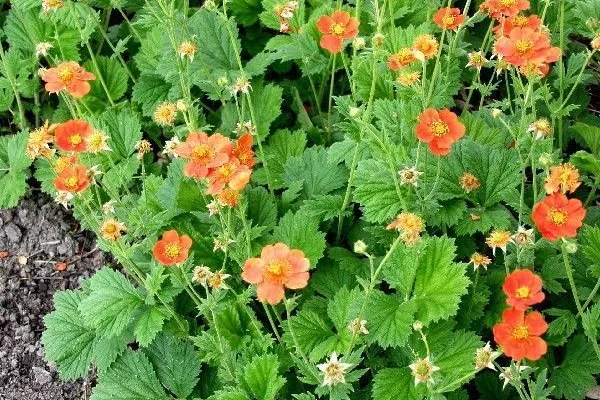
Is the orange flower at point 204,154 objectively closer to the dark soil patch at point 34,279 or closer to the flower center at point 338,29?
the flower center at point 338,29

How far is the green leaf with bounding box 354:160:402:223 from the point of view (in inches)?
105

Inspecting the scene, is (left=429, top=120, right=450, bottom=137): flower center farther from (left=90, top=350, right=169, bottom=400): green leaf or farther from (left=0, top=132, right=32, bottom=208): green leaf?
(left=0, top=132, right=32, bottom=208): green leaf

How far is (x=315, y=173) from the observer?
10.2 ft

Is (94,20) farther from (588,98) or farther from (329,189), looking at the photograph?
(588,98)

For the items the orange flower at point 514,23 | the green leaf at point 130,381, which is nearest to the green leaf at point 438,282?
the orange flower at point 514,23

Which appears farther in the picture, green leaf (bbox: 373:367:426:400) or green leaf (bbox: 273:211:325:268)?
green leaf (bbox: 273:211:325:268)

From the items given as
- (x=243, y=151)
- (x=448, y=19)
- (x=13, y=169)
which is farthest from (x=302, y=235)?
(x=13, y=169)

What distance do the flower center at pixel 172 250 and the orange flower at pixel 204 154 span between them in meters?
0.26

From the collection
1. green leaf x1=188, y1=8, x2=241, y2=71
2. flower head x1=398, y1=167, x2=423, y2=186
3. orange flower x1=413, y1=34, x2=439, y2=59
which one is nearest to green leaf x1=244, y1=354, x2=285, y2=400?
flower head x1=398, y1=167, x2=423, y2=186

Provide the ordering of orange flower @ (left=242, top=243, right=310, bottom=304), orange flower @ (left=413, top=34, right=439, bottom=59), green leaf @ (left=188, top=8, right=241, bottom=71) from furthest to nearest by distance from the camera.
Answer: green leaf @ (left=188, top=8, right=241, bottom=71) < orange flower @ (left=413, top=34, right=439, bottom=59) < orange flower @ (left=242, top=243, right=310, bottom=304)

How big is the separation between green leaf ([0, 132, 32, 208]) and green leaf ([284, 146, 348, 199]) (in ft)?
3.88

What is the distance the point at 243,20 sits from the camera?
3.79 m

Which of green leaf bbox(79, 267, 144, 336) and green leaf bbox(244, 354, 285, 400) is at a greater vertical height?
green leaf bbox(244, 354, 285, 400)

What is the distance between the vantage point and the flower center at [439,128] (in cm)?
231
